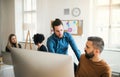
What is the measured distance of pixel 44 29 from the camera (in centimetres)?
591

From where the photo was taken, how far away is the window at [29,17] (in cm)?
679

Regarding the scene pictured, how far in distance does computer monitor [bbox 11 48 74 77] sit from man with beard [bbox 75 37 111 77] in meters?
0.77

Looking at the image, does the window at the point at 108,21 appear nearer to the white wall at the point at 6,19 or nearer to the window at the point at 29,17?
the window at the point at 29,17

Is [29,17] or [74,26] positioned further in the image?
[29,17]

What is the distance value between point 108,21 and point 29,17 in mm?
3293

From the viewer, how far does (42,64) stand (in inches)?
48.2

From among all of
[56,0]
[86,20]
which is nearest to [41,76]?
[86,20]

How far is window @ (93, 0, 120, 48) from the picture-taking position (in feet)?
15.5

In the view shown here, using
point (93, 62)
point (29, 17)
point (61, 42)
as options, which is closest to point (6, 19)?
point (29, 17)

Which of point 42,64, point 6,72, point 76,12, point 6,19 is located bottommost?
point 6,72

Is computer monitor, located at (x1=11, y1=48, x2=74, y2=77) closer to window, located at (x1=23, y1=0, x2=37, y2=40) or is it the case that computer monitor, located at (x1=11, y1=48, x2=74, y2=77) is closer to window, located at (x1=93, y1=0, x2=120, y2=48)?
window, located at (x1=93, y1=0, x2=120, y2=48)

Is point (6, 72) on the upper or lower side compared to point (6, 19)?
lower

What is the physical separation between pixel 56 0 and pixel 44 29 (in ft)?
3.29

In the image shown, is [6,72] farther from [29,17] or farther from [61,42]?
[29,17]
